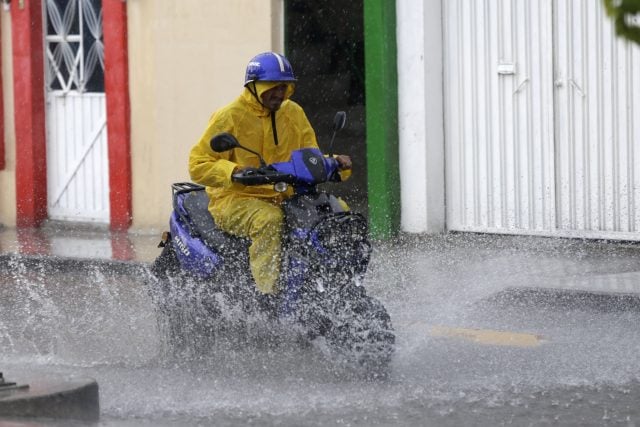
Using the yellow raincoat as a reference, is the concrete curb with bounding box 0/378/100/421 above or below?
below

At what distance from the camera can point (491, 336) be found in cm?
877

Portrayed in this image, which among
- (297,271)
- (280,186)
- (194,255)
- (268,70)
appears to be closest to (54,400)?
(297,271)

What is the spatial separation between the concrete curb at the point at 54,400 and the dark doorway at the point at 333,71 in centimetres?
875

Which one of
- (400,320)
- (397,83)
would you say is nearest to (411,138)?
(397,83)

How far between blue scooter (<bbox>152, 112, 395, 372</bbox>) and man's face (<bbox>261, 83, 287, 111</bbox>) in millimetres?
297

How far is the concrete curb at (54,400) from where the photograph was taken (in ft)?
20.6

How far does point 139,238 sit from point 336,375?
6.86 m

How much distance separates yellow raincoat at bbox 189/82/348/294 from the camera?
7.50m

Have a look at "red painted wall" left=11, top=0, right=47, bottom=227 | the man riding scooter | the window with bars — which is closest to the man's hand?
the man riding scooter

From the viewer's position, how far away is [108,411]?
6844 millimetres

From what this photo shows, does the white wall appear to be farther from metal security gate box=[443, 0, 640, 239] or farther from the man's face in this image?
the man's face

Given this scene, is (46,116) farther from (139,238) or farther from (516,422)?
(516,422)

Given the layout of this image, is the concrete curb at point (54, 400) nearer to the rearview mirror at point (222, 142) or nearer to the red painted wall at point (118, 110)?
the rearview mirror at point (222, 142)

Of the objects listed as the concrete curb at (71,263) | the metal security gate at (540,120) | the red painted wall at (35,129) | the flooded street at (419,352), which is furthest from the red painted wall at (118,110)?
the metal security gate at (540,120)
